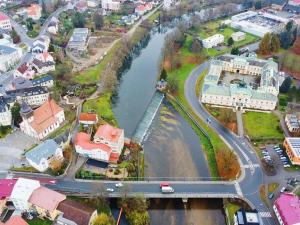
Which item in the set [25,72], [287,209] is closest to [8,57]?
[25,72]

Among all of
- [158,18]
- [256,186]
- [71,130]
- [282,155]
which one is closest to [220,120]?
[282,155]

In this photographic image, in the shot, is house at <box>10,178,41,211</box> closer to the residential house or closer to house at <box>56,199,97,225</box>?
house at <box>56,199,97,225</box>

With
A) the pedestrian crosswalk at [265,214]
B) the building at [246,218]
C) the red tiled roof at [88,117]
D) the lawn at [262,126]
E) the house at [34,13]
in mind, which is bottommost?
the pedestrian crosswalk at [265,214]

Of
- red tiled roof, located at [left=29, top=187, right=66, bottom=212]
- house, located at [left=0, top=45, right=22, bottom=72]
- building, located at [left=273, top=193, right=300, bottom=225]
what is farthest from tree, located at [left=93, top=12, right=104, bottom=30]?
building, located at [left=273, top=193, right=300, bottom=225]

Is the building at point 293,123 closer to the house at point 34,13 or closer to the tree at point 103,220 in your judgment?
the tree at point 103,220

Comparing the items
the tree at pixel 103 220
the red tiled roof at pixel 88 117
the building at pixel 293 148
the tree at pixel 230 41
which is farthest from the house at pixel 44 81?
the tree at pixel 230 41

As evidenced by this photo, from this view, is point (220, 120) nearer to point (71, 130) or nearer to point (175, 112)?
point (175, 112)
